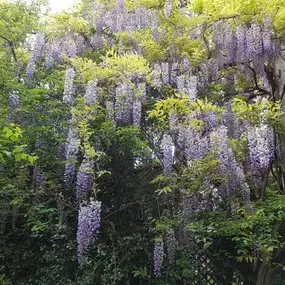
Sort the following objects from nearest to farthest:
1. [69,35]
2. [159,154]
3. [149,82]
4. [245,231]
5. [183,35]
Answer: [245,231] < [159,154] < [149,82] < [183,35] < [69,35]

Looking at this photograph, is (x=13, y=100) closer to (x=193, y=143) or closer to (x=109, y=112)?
(x=109, y=112)

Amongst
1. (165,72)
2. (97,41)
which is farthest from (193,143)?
(97,41)

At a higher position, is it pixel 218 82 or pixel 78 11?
pixel 78 11

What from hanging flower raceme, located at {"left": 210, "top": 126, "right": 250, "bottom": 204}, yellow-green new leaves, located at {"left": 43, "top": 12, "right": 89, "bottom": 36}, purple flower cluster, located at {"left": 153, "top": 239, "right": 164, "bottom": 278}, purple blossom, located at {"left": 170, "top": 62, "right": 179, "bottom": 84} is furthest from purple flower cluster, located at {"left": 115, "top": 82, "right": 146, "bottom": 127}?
yellow-green new leaves, located at {"left": 43, "top": 12, "right": 89, "bottom": 36}

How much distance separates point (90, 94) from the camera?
5.70 meters

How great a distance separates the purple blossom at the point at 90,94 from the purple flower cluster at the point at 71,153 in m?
0.51

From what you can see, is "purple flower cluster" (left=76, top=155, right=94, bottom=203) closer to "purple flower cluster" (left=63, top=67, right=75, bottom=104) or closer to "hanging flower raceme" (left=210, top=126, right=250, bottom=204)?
"purple flower cluster" (left=63, top=67, right=75, bottom=104)

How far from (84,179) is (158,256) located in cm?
130

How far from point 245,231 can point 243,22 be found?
3.33 meters

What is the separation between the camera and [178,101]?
198 inches

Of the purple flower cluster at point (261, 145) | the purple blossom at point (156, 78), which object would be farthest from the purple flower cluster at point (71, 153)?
the purple flower cluster at point (261, 145)

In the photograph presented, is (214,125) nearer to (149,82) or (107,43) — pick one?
→ (149,82)

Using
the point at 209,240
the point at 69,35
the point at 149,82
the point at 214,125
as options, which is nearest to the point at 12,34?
the point at 69,35

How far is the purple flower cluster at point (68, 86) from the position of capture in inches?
236
